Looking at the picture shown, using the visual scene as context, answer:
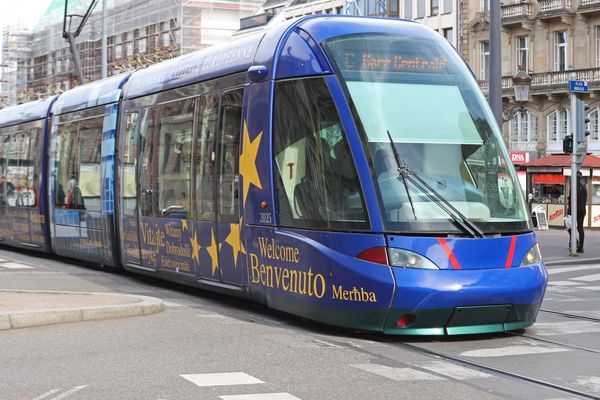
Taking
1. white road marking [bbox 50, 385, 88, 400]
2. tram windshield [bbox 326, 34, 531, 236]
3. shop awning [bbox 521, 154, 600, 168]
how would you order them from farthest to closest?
shop awning [bbox 521, 154, 600, 168] < tram windshield [bbox 326, 34, 531, 236] < white road marking [bbox 50, 385, 88, 400]

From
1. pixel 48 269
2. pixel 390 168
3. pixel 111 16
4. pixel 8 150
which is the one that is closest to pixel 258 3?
pixel 111 16

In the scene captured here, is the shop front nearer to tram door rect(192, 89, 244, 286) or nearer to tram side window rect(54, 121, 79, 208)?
tram side window rect(54, 121, 79, 208)

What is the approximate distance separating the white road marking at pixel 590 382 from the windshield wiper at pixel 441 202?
6.97 ft

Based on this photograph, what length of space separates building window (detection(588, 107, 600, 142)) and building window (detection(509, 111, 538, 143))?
3443 millimetres

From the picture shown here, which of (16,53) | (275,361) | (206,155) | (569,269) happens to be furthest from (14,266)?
(16,53)

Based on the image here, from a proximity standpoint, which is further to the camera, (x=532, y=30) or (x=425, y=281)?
(x=532, y=30)

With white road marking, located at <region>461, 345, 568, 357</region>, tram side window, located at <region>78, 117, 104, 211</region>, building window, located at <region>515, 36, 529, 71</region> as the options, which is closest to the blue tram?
white road marking, located at <region>461, 345, 568, 357</region>

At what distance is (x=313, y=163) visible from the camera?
10.6 metres

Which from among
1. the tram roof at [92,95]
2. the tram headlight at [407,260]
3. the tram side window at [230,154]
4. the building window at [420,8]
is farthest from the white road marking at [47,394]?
the building window at [420,8]

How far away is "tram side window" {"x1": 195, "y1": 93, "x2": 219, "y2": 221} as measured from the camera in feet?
42.2

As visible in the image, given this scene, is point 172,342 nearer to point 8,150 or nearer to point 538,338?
point 538,338

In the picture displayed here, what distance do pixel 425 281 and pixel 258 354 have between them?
5.56 ft

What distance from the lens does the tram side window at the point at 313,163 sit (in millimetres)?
10195

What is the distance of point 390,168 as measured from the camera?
10086 millimetres
